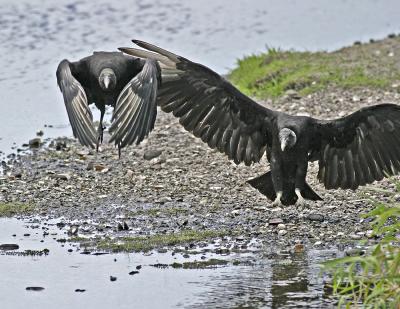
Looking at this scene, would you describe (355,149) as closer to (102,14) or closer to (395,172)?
(395,172)

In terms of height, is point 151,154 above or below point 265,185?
above

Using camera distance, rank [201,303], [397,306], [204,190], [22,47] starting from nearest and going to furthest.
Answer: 1. [397,306]
2. [201,303]
3. [204,190]
4. [22,47]

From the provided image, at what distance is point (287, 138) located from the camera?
28.5ft

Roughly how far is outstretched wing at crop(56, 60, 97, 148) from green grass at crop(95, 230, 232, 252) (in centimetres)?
71

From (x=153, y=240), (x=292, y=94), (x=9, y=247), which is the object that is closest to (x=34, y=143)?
(x=292, y=94)

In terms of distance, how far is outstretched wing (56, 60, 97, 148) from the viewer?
26.6 ft

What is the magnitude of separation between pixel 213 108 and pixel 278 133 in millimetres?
653

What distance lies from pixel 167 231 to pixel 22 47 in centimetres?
751

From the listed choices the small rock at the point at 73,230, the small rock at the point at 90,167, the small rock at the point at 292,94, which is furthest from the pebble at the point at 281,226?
the small rock at the point at 292,94

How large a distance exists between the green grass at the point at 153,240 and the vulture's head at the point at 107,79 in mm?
1143

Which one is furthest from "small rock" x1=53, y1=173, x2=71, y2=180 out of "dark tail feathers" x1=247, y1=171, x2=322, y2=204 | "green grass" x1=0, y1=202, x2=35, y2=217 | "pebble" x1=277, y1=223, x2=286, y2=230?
"pebble" x1=277, y1=223, x2=286, y2=230

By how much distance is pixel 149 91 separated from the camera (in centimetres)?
845

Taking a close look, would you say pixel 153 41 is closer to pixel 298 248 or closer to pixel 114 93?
pixel 114 93

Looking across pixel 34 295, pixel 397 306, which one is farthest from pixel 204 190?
pixel 397 306
